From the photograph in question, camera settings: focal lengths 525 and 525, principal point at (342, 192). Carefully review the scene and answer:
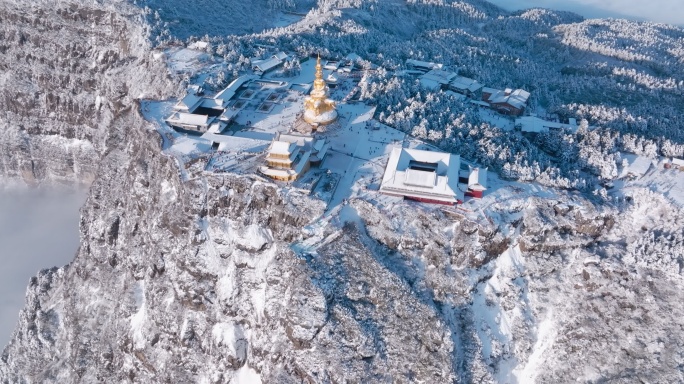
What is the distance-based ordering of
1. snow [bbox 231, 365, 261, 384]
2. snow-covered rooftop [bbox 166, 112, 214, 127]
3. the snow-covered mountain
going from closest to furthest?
the snow-covered mountain
snow [bbox 231, 365, 261, 384]
snow-covered rooftop [bbox 166, 112, 214, 127]

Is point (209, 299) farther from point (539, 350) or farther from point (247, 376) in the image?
point (539, 350)

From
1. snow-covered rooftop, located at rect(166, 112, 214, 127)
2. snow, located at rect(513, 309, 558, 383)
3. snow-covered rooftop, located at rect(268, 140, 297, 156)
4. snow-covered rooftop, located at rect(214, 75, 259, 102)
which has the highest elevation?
snow-covered rooftop, located at rect(268, 140, 297, 156)

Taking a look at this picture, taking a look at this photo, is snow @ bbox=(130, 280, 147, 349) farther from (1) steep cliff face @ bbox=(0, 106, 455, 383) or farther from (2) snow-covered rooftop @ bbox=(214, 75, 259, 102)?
(2) snow-covered rooftop @ bbox=(214, 75, 259, 102)

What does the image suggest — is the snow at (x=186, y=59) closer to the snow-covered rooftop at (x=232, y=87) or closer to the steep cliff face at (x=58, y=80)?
the snow-covered rooftop at (x=232, y=87)

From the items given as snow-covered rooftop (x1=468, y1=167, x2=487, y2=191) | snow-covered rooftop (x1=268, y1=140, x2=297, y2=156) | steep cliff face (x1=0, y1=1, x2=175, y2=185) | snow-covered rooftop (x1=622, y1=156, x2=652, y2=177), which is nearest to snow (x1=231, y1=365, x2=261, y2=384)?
snow-covered rooftop (x1=268, y1=140, x2=297, y2=156)

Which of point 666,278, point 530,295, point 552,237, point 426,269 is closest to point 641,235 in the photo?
point 666,278

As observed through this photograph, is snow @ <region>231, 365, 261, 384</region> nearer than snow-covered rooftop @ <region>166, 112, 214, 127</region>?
Yes

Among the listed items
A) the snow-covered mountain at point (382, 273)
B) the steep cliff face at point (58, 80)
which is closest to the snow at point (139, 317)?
the snow-covered mountain at point (382, 273)

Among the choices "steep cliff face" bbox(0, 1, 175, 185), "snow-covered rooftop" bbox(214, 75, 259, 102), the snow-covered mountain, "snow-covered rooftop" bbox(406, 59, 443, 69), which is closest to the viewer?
the snow-covered mountain
